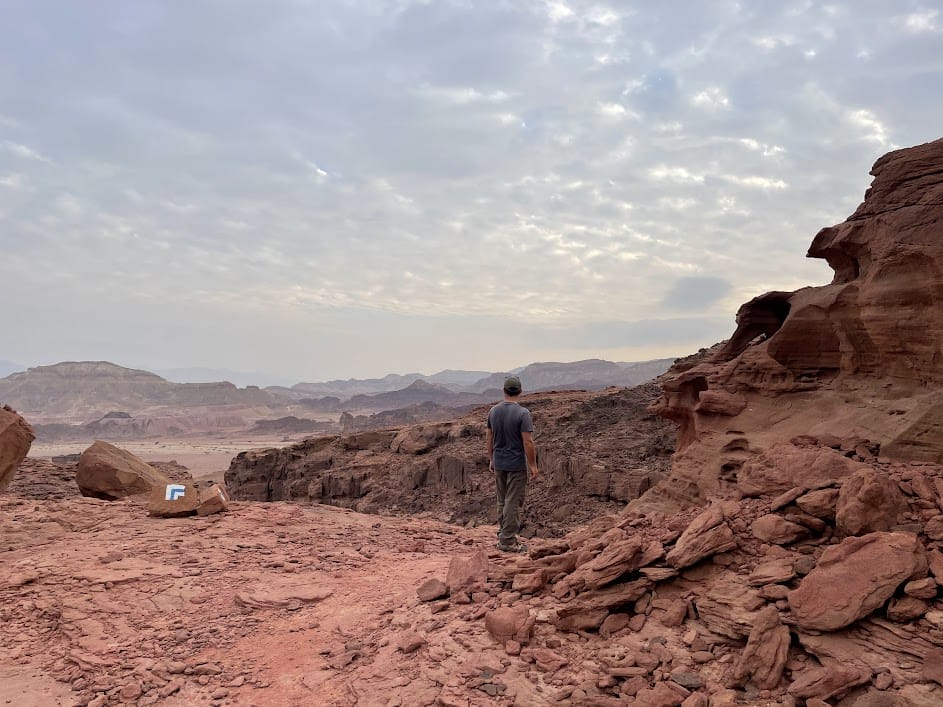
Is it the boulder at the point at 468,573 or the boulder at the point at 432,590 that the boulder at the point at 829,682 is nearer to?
the boulder at the point at 468,573

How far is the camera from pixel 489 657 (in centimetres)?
399

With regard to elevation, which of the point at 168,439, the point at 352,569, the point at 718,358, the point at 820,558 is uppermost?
the point at 718,358

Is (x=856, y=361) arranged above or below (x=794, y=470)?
above

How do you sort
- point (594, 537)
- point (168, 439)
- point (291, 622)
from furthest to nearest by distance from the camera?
point (168, 439) < point (594, 537) < point (291, 622)

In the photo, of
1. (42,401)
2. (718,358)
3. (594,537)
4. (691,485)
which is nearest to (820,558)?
(594,537)

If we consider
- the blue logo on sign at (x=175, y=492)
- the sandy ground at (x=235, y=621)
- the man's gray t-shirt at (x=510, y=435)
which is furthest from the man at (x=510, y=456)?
the blue logo on sign at (x=175, y=492)

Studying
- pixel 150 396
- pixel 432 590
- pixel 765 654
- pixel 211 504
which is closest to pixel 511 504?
pixel 432 590

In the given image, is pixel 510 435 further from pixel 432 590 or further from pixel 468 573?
pixel 432 590

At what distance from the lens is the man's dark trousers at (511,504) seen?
6.43m

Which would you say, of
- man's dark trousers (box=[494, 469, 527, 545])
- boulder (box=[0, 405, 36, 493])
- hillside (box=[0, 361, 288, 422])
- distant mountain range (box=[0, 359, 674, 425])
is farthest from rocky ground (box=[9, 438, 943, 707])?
hillside (box=[0, 361, 288, 422])

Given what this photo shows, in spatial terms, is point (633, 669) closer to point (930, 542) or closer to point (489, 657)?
point (489, 657)

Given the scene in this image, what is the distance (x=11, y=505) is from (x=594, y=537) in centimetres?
945

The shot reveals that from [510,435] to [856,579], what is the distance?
3.52 meters

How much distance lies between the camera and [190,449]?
70.8 meters
